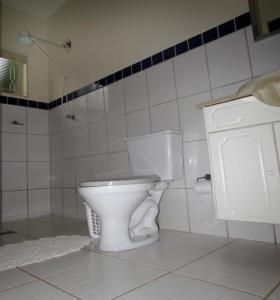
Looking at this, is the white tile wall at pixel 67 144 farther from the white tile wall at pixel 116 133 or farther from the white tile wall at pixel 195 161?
the white tile wall at pixel 195 161

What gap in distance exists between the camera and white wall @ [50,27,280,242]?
1.38 m

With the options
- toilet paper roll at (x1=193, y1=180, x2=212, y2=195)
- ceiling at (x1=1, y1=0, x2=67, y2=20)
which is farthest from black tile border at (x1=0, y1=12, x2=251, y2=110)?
ceiling at (x1=1, y1=0, x2=67, y2=20)

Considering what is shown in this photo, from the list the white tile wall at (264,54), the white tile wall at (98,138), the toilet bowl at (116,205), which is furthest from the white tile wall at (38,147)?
the white tile wall at (264,54)

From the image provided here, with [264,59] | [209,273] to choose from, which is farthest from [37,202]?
[264,59]

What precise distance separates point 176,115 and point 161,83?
292 millimetres

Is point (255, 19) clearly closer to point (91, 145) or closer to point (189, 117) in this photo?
point (189, 117)

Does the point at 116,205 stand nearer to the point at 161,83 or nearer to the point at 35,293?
the point at 35,293

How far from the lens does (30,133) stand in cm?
265

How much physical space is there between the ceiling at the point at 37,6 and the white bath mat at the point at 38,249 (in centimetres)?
257

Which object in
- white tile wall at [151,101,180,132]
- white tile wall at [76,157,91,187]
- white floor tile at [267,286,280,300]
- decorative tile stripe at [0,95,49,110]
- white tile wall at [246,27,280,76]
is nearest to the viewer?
white floor tile at [267,286,280,300]

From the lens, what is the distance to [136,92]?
191cm

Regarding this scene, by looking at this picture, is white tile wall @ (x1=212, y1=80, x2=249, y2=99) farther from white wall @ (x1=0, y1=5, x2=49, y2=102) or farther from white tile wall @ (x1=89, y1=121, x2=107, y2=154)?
white wall @ (x1=0, y1=5, x2=49, y2=102)

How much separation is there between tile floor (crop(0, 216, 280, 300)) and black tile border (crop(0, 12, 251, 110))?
1.24 m

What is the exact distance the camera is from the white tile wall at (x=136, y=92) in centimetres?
186
